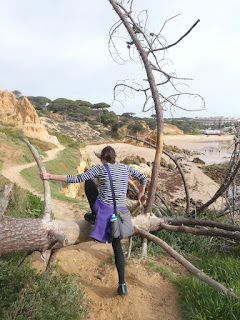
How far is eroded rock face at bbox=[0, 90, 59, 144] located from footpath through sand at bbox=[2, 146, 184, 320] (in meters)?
18.5

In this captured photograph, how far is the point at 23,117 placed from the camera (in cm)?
2052

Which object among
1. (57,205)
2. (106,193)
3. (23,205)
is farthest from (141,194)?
(57,205)

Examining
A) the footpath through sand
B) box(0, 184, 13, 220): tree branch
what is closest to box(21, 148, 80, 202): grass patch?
the footpath through sand

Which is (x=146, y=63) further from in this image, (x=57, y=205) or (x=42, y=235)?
(x=57, y=205)

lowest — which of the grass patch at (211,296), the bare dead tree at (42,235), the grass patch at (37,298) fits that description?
the grass patch at (211,296)

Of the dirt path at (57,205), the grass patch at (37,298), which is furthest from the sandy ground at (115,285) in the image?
the dirt path at (57,205)

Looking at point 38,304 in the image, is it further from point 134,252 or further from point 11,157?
point 11,157

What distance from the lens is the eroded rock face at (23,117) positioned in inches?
788

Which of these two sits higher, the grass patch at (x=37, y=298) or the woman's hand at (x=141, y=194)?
the woman's hand at (x=141, y=194)

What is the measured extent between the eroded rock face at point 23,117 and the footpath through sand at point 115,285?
18.5 meters

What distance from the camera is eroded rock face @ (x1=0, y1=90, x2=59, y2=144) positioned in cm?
2002

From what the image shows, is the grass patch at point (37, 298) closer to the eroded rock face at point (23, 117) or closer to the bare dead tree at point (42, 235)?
the bare dead tree at point (42, 235)

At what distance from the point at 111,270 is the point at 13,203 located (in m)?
3.49

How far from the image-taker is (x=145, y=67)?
10.6ft
